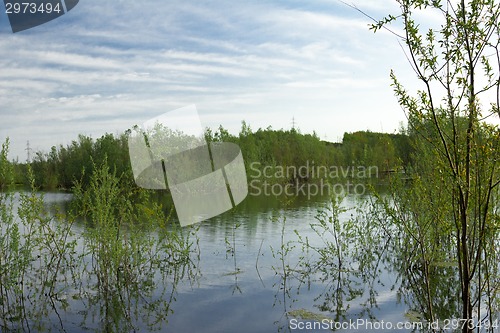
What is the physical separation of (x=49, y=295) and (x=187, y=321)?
208cm

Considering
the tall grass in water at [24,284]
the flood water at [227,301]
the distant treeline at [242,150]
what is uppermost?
the distant treeline at [242,150]

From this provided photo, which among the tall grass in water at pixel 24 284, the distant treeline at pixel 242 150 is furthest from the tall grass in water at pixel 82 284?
the distant treeline at pixel 242 150

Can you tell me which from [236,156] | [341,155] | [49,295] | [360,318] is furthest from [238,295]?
[341,155]

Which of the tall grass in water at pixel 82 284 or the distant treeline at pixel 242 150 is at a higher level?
the distant treeline at pixel 242 150

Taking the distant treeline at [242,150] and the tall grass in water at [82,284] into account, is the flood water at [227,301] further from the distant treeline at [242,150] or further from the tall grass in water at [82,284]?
the distant treeline at [242,150]

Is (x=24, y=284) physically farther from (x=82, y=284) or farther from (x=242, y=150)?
(x=242, y=150)

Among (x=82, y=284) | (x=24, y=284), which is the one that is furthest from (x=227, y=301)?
(x=24, y=284)

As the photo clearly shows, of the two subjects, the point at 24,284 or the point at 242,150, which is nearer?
the point at 24,284

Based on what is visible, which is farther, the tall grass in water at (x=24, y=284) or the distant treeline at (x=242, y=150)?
the distant treeline at (x=242, y=150)

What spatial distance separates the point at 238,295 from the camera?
655 centimetres

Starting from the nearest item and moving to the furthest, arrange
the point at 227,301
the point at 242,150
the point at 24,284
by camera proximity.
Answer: the point at 227,301 < the point at 24,284 < the point at 242,150

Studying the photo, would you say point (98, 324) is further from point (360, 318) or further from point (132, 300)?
point (360, 318)

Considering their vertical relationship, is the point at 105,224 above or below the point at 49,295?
above

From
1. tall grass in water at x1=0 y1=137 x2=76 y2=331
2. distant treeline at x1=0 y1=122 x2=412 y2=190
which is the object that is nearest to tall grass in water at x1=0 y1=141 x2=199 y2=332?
tall grass in water at x1=0 y1=137 x2=76 y2=331
